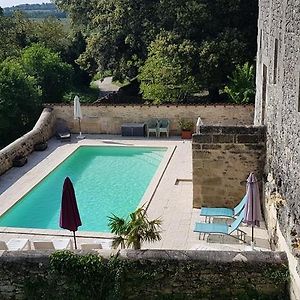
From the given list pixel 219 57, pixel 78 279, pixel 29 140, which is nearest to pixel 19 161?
pixel 29 140

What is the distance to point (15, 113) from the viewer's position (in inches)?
853

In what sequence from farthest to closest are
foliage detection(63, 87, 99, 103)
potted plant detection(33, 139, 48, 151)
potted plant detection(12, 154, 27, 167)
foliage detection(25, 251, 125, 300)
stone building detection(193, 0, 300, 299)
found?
foliage detection(63, 87, 99, 103), potted plant detection(33, 139, 48, 151), potted plant detection(12, 154, 27, 167), stone building detection(193, 0, 300, 299), foliage detection(25, 251, 125, 300)

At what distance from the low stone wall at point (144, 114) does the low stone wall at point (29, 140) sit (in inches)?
39.0

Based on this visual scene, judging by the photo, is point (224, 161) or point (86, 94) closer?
point (224, 161)

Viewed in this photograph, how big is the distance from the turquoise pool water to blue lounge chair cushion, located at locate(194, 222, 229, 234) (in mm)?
2773

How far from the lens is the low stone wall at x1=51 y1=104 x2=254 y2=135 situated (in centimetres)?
2216

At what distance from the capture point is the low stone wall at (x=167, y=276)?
350 inches

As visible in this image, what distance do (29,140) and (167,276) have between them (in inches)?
485

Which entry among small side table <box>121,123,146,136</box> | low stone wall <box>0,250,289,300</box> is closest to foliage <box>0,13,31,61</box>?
small side table <box>121,123,146,136</box>

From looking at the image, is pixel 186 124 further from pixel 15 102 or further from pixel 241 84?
pixel 15 102

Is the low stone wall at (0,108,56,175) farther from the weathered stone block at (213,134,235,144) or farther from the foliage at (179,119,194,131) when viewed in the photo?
the weathered stone block at (213,134,235,144)

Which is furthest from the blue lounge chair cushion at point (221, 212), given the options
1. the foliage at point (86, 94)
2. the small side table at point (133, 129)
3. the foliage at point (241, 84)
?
the foliage at point (86, 94)

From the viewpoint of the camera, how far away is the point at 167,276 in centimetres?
905

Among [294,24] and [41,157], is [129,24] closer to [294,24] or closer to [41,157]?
[41,157]
